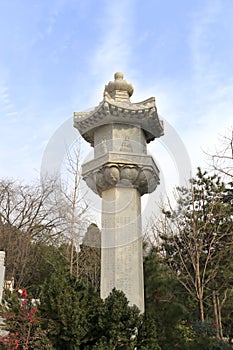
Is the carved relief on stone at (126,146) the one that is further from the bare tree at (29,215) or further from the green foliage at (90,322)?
the bare tree at (29,215)

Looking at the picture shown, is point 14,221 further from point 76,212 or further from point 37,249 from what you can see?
point 76,212

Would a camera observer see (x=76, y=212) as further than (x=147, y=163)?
Yes

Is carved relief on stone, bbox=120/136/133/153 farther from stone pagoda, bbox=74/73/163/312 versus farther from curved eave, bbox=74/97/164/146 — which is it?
curved eave, bbox=74/97/164/146

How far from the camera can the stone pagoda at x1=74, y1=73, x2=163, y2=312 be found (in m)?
4.55

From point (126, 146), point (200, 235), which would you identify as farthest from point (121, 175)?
point (200, 235)

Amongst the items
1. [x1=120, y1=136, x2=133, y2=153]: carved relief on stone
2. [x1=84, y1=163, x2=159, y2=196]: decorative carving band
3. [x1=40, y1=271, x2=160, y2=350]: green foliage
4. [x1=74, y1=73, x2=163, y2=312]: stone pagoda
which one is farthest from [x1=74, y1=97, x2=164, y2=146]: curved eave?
[x1=40, y1=271, x2=160, y2=350]: green foliage

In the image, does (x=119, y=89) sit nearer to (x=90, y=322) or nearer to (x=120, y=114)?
(x=120, y=114)

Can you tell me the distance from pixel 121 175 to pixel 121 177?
0.03m

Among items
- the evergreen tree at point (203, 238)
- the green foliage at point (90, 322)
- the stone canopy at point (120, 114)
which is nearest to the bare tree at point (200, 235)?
the evergreen tree at point (203, 238)

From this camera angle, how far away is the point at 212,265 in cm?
1007

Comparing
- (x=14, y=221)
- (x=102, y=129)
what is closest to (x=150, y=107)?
(x=102, y=129)

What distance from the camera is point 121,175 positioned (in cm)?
491

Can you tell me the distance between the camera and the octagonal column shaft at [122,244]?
4.47m

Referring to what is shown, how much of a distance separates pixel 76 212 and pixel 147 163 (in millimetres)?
6046
